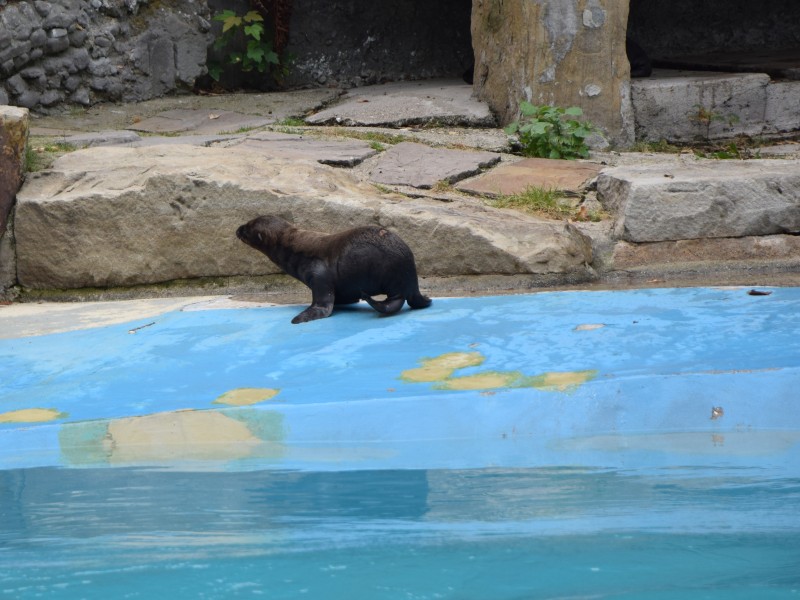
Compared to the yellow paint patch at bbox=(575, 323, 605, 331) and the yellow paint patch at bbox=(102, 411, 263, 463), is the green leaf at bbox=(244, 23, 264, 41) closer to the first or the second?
the yellow paint patch at bbox=(575, 323, 605, 331)

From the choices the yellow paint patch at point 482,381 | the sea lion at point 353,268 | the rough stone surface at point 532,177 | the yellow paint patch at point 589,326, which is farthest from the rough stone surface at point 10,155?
the yellow paint patch at point 589,326

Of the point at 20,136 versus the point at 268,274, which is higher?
the point at 20,136

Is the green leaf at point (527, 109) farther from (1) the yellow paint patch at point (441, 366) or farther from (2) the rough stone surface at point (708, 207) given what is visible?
(1) the yellow paint patch at point (441, 366)

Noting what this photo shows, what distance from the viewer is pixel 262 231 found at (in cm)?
523

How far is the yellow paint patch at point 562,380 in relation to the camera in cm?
368

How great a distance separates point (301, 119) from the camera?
851 cm

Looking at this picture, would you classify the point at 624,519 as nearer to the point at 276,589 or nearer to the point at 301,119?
the point at 276,589

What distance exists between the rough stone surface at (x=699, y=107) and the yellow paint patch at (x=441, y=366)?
4.79 metres

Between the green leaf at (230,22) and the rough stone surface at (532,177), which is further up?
the green leaf at (230,22)

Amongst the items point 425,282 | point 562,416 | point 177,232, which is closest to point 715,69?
point 425,282

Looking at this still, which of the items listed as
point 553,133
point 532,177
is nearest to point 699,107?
point 553,133

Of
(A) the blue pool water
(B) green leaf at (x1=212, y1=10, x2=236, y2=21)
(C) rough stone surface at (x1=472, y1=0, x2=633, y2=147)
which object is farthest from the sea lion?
(B) green leaf at (x1=212, y1=10, x2=236, y2=21)

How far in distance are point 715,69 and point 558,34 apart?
8.83 ft

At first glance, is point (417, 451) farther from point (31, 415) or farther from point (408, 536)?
point (31, 415)
